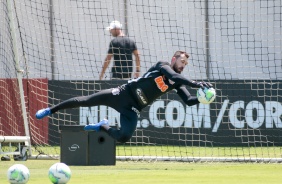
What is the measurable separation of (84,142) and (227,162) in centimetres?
290

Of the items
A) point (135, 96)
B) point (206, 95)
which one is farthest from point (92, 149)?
point (206, 95)

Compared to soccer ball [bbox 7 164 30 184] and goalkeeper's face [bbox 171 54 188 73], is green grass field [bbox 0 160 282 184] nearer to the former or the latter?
soccer ball [bbox 7 164 30 184]

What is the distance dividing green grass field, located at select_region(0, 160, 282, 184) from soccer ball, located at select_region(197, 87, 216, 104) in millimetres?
1187

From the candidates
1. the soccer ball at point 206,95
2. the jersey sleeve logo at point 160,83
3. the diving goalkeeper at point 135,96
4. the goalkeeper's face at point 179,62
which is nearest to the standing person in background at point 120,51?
the diving goalkeeper at point 135,96

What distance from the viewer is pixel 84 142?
54.6 feet

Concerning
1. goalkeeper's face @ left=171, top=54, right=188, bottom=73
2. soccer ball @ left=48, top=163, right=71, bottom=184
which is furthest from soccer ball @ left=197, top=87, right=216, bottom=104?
soccer ball @ left=48, top=163, right=71, bottom=184

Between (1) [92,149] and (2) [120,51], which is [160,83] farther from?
(2) [120,51]

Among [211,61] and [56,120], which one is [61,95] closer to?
[56,120]

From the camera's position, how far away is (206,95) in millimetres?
14211

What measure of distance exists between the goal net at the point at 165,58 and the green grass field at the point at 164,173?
345cm

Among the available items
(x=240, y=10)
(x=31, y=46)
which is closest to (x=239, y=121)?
(x=240, y=10)

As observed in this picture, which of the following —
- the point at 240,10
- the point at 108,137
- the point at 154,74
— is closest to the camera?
the point at 154,74

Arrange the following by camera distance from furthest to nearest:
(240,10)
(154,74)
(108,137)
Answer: (240,10)
(108,137)
(154,74)

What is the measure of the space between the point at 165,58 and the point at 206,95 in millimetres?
7291
